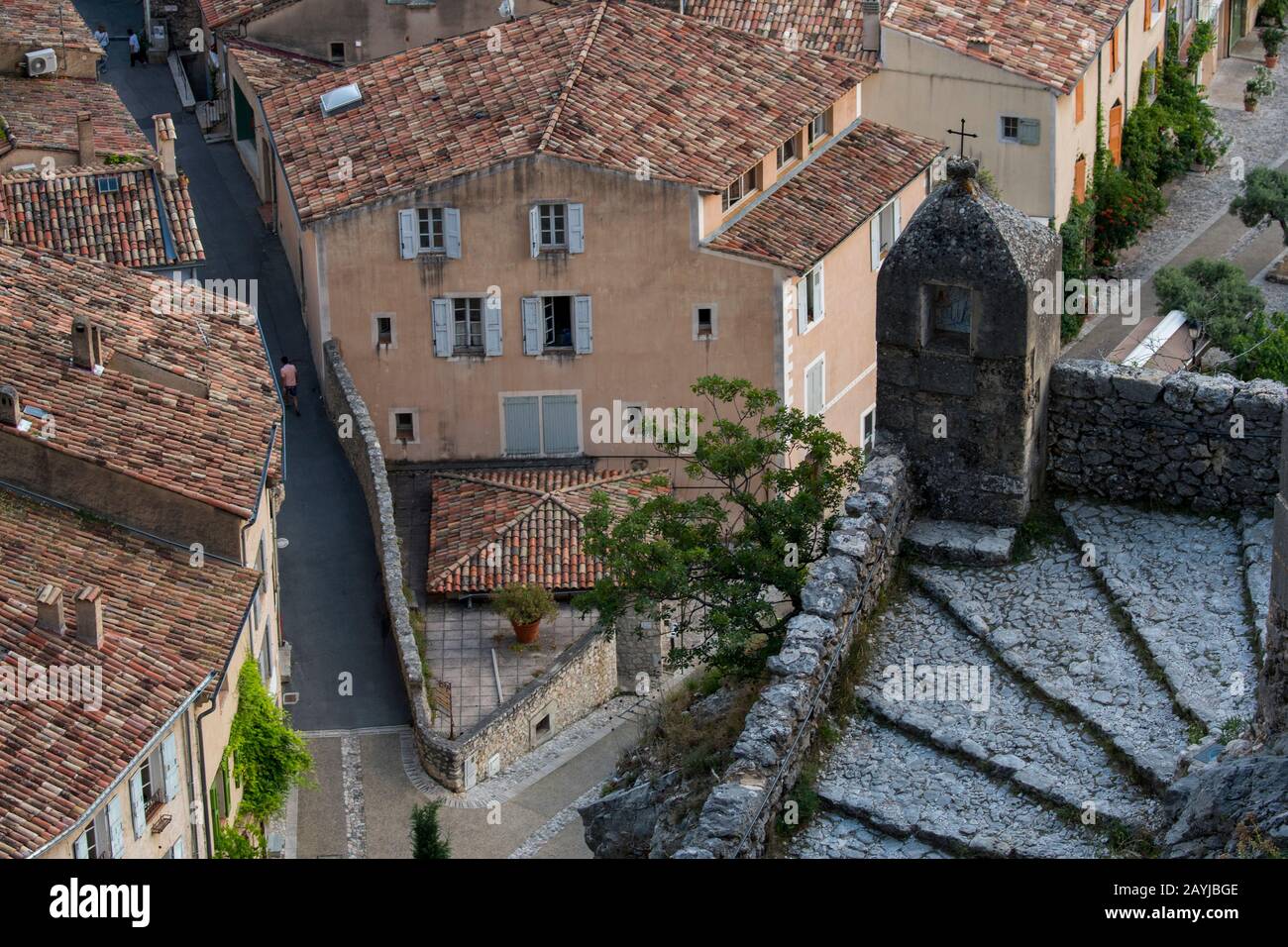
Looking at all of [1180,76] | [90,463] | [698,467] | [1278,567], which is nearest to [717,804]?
[1278,567]

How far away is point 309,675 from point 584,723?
16.3ft

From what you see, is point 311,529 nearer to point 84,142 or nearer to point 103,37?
point 84,142

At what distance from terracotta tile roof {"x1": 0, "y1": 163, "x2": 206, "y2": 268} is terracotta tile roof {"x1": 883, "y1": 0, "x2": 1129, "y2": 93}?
18330mm

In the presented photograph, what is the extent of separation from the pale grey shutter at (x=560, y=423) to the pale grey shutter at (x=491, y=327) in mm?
1476

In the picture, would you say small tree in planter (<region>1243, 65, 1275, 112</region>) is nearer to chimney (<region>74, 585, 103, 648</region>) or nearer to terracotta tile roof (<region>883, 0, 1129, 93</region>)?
terracotta tile roof (<region>883, 0, 1129, 93</region>)

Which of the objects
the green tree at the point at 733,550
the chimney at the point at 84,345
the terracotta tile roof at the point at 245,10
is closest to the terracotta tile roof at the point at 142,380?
the chimney at the point at 84,345

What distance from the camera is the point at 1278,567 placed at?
21812 millimetres

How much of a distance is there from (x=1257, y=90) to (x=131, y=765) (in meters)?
48.3

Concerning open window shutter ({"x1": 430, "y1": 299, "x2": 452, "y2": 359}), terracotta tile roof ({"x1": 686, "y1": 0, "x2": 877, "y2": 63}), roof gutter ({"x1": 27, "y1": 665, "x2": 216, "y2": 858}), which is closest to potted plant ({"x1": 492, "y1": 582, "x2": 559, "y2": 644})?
open window shutter ({"x1": 430, "y1": 299, "x2": 452, "y2": 359})

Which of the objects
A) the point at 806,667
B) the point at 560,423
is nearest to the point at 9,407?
the point at 560,423

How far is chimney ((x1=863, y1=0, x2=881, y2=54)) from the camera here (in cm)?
5850

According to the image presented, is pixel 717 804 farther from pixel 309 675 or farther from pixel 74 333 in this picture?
pixel 309 675

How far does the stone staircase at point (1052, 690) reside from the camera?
22.5 m

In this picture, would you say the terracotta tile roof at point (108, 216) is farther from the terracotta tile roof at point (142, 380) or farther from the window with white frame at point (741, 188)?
the window with white frame at point (741, 188)
